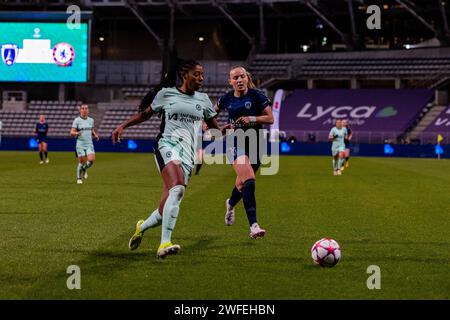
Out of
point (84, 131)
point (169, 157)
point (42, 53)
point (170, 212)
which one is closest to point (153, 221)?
point (170, 212)

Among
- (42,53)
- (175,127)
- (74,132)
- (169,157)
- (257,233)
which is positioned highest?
(42,53)

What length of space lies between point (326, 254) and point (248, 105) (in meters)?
3.40

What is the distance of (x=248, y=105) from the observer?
35.2 feet

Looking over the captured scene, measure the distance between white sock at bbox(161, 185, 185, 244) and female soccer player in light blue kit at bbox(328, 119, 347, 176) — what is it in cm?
1856

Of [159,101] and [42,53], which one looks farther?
[42,53]

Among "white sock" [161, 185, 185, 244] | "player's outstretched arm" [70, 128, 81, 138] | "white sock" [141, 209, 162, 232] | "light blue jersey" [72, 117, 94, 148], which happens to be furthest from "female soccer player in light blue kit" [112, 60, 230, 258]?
"light blue jersey" [72, 117, 94, 148]

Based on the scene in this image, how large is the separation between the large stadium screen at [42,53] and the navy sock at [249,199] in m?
45.2

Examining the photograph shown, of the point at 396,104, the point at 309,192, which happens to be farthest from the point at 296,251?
the point at 396,104

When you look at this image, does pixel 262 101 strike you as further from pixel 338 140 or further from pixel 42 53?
pixel 42 53

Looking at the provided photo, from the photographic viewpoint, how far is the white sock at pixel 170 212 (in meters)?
8.43

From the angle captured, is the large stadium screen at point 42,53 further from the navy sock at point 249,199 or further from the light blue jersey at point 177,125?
the light blue jersey at point 177,125

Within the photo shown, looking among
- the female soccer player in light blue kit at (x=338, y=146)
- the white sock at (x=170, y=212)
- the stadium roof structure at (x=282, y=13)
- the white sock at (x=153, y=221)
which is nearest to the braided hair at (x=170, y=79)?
the white sock at (x=170, y=212)

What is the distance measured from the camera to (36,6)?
62.1 metres
